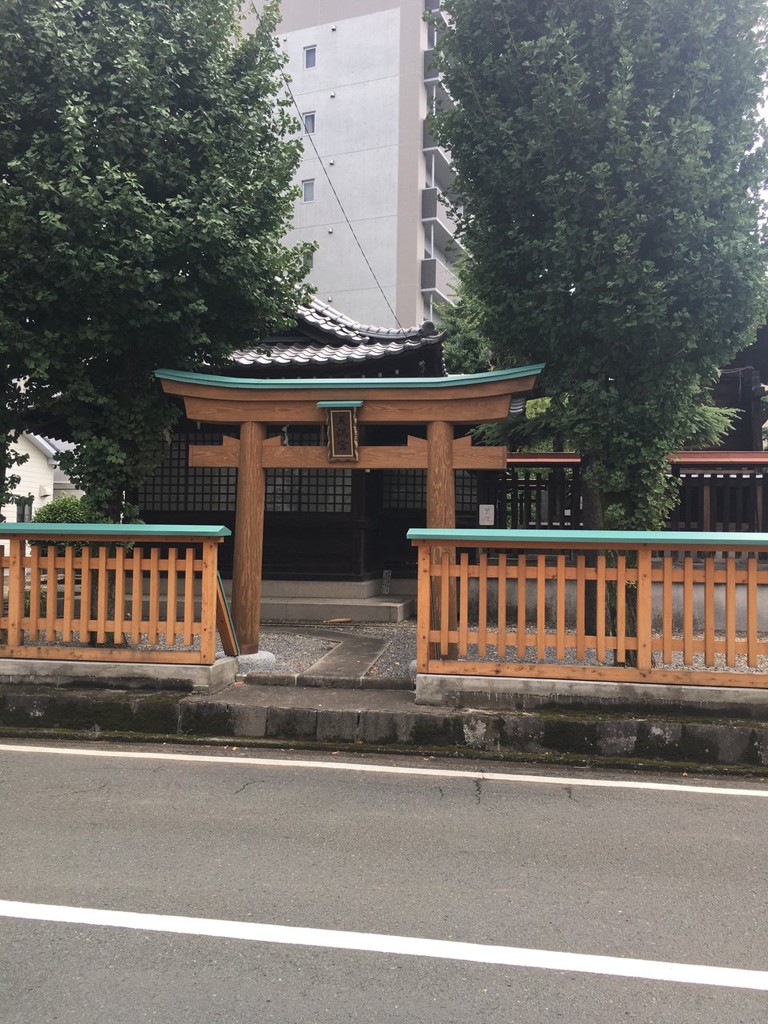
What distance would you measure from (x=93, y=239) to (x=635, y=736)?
6639 mm

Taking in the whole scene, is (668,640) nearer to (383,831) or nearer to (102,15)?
(383,831)

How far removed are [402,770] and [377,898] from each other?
6.50 feet

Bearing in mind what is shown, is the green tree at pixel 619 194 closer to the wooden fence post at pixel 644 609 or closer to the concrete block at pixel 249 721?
the wooden fence post at pixel 644 609

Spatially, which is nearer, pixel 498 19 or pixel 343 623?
pixel 498 19

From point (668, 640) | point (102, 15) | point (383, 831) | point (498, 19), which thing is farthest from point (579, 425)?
point (102, 15)

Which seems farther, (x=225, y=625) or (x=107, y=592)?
(x=225, y=625)

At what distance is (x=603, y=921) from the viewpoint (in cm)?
313

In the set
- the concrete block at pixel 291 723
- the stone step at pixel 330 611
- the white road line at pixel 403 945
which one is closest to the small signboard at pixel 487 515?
the stone step at pixel 330 611

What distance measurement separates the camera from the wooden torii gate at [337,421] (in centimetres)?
696

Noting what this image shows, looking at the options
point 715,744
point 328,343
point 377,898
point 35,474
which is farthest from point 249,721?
point 35,474

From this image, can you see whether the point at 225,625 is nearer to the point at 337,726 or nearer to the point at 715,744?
the point at 337,726

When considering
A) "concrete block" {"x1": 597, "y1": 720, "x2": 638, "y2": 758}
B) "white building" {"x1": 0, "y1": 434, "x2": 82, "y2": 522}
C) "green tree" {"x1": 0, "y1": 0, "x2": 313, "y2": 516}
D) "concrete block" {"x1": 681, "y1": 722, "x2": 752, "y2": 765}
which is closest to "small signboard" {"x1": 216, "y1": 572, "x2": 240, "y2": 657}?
"green tree" {"x1": 0, "y1": 0, "x2": 313, "y2": 516}

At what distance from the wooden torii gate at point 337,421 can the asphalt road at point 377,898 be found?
110 inches

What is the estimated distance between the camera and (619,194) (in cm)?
638
